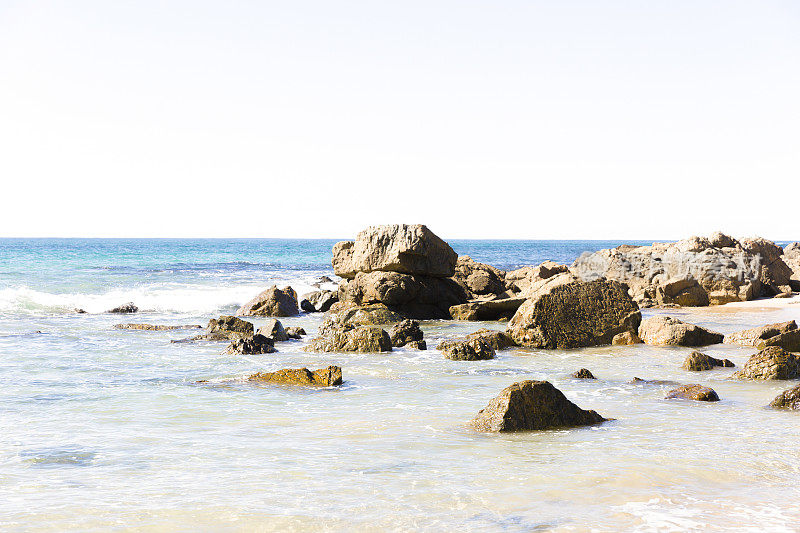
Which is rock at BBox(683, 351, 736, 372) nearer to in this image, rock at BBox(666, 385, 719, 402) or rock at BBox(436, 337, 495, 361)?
→ rock at BBox(666, 385, 719, 402)

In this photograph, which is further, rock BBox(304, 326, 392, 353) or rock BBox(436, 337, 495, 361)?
rock BBox(304, 326, 392, 353)

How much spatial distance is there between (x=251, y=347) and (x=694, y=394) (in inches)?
294

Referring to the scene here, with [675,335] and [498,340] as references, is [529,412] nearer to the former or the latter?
[498,340]

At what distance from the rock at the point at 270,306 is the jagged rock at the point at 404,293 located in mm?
1844

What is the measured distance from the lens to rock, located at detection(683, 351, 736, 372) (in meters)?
10.0

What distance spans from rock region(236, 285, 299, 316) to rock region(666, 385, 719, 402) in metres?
13.5

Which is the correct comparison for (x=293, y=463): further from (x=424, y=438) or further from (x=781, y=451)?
(x=781, y=451)

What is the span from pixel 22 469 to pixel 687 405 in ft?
21.8

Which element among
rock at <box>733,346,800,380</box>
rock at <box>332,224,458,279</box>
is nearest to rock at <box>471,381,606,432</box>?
rock at <box>733,346,800,380</box>

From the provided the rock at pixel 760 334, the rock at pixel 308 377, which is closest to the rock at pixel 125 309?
the rock at pixel 308 377

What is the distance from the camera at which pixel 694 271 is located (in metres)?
21.2

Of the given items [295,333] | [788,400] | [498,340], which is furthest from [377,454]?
[295,333]

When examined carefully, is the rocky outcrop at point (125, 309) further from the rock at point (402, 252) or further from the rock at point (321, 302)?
the rock at point (402, 252)

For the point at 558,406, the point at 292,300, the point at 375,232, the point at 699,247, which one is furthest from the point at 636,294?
the point at 558,406
